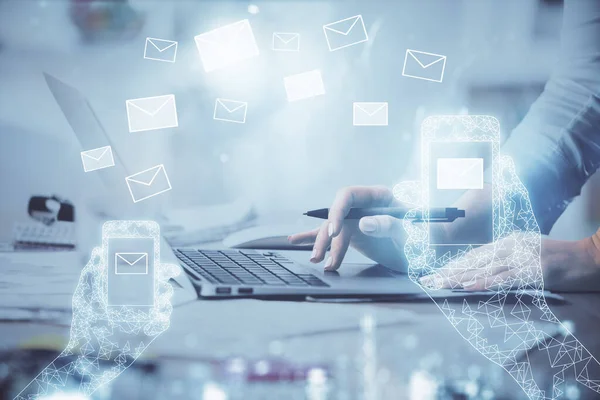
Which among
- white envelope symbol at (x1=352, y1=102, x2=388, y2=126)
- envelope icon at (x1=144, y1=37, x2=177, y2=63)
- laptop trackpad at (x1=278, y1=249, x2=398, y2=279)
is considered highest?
envelope icon at (x1=144, y1=37, x2=177, y2=63)

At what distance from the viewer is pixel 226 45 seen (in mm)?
1167

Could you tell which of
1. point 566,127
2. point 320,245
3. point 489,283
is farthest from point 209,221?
point 566,127

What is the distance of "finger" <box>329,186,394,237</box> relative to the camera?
3.77ft

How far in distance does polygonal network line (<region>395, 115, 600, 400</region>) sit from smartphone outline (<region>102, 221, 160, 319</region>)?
19.8 inches

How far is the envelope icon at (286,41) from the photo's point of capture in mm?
1161

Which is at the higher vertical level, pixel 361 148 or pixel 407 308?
pixel 361 148

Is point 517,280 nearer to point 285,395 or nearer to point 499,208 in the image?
point 499,208

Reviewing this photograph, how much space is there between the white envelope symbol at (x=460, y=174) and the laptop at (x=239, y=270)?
20cm

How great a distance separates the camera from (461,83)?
3.79 ft

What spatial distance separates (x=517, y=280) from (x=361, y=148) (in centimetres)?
41

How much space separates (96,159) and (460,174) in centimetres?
74

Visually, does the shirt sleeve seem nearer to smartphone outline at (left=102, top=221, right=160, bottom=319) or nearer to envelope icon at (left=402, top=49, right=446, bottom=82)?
envelope icon at (left=402, top=49, right=446, bottom=82)

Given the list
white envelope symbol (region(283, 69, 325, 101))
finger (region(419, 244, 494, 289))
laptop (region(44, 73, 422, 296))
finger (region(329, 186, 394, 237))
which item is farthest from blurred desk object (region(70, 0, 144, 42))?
finger (region(419, 244, 494, 289))

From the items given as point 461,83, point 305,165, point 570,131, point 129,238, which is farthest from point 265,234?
point 570,131
